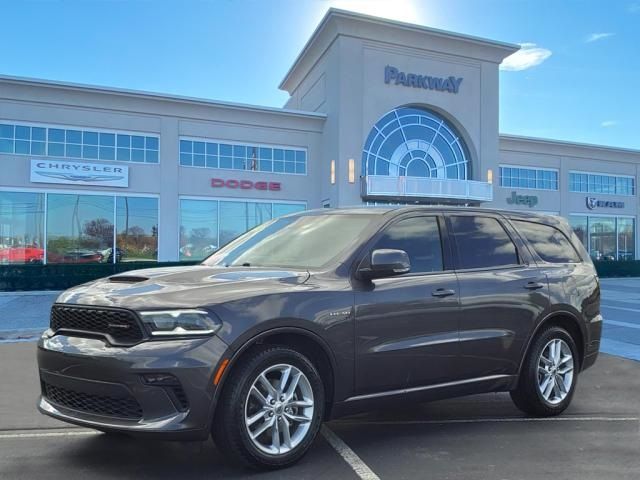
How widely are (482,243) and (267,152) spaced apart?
2415 centimetres

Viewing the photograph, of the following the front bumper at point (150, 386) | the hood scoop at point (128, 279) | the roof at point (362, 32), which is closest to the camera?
the front bumper at point (150, 386)

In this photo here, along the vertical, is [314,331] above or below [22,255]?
below

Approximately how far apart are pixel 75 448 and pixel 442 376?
285 centimetres

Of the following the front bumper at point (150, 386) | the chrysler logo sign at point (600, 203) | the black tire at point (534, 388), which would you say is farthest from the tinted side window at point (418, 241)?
the chrysler logo sign at point (600, 203)

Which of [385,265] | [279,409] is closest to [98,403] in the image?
[279,409]

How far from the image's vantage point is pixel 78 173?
967 inches

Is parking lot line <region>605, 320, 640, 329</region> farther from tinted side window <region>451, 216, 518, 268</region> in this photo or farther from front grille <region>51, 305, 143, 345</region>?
front grille <region>51, 305, 143, 345</region>

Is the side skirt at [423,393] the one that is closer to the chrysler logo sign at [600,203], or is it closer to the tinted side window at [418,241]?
the tinted side window at [418,241]

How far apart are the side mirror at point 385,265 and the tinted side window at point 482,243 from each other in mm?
910

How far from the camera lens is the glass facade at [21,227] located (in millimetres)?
23961

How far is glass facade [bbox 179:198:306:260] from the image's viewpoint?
26922mm

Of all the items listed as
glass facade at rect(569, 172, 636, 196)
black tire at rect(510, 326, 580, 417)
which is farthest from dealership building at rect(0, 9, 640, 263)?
black tire at rect(510, 326, 580, 417)

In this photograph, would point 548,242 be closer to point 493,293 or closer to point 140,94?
point 493,293

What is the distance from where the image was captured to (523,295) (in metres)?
5.04
